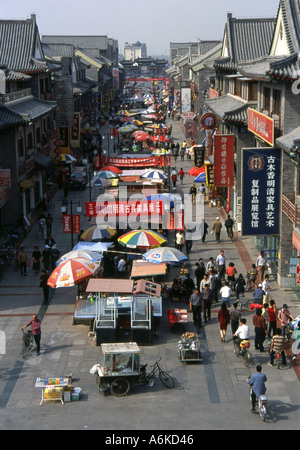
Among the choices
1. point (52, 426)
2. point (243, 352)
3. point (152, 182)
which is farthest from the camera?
point (152, 182)

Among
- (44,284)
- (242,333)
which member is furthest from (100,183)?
(242,333)

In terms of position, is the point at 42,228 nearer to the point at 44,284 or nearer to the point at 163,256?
the point at 44,284

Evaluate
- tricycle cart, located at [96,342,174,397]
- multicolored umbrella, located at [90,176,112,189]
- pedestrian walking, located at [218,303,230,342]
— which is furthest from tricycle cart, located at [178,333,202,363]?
multicolored umbrella, located at [90,176,112,189]

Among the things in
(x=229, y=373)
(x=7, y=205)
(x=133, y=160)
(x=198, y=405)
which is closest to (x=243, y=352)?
(x=229, y=373)

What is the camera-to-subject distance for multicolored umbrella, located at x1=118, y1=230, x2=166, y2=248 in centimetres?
3303

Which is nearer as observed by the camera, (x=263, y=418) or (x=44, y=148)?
(x=263, y=418)

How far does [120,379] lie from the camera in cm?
2128

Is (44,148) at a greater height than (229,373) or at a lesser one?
greater

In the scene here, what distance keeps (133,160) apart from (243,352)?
3203 cm

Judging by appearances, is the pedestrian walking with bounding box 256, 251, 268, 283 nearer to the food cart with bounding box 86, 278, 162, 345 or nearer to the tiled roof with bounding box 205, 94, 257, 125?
the food cart with bounding box 86, 278, 162, 345

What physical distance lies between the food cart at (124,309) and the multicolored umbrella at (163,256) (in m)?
2.36

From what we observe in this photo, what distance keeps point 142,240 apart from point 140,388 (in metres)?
12.0

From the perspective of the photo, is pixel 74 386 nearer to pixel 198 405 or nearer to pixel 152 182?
pixel 198 405

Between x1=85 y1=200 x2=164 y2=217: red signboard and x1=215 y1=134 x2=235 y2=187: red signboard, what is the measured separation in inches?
170
